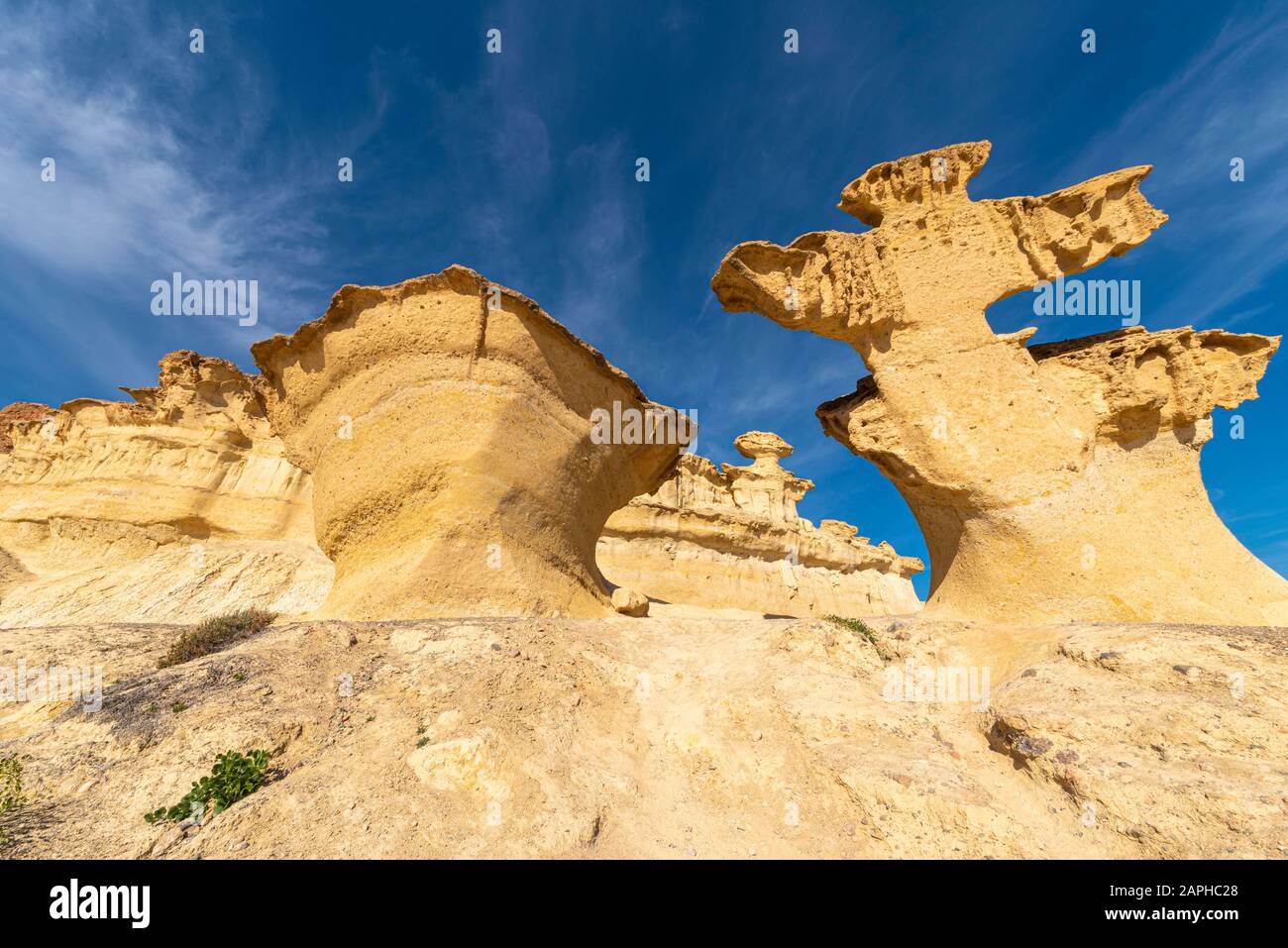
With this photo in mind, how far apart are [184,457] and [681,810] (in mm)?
23440

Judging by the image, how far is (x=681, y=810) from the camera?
12.3 ft

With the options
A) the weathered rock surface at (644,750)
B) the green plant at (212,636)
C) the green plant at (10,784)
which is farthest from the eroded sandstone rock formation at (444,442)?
the green plant at (10,784)

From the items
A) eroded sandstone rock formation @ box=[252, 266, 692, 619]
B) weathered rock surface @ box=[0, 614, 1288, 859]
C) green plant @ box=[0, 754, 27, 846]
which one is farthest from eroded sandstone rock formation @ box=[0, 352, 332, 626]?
green plant @ box=[0, 754, 27, 846]

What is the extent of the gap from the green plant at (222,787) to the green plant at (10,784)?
0.76m

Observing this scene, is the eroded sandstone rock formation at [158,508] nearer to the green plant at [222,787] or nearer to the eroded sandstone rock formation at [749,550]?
the eroded sandstone rock formation at [749,550]

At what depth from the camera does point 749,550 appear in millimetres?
24109

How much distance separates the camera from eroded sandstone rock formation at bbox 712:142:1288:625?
7750mm

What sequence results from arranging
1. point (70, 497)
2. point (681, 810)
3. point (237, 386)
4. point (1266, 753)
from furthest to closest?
1. point (237, 386)
2. point (70, 497)
3. point (681, 810)
4. point (1266, 753)

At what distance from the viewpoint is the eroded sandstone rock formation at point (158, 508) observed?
16344mm

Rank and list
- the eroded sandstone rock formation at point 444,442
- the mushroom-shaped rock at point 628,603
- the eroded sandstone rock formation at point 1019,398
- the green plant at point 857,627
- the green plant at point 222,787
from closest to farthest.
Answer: the green plant at point 222,787, the green plant at point 857,627, the eroded sandstone rock formation at point 444,442, the eroded sandstone rock formation at point 1019,398, the mushroom-shaped rock at point 628,603

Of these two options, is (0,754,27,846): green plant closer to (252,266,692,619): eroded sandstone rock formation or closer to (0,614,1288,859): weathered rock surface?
(0,614,1288,859): weathered rock surface

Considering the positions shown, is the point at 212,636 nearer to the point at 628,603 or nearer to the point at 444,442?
the point at 444,442

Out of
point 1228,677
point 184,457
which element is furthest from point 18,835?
point 184,457
